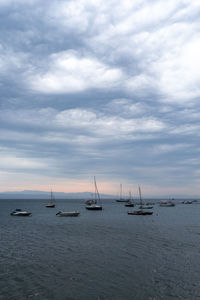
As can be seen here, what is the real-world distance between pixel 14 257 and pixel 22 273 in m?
7.89

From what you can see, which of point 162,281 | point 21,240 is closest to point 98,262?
point 162,281

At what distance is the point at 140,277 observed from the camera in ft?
91.4

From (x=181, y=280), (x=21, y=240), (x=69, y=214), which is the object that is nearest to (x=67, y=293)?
(x=181, y=280)

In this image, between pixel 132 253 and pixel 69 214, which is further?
pixel 69 214

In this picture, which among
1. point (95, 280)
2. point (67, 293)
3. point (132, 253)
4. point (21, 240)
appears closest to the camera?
point (67, 293)

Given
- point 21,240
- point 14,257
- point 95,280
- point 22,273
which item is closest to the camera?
point 95,280

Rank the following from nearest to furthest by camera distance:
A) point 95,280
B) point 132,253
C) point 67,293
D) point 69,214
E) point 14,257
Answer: point 67,293 < point 95,280 < point 14,257 < point 132,253 < point 69,214

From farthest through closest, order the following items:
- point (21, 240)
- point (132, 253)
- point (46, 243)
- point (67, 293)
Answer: point (21, 240)
point (46, 243)
point (132, 253)
point (67, 293)

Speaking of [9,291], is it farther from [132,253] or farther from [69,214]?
[69,214]

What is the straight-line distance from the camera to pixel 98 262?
33.6 meters

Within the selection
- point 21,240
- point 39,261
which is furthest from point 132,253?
point 21,240

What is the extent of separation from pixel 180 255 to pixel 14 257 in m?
24.0

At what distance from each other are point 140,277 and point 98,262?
7371mm

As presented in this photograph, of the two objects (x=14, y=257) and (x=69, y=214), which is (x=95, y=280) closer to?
(x=14, y=257)
